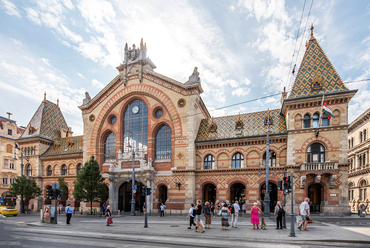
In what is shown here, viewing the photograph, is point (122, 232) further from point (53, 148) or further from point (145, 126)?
point (53, 148)

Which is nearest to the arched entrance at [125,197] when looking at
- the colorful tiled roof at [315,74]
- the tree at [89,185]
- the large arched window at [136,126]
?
the tree at [89,185]

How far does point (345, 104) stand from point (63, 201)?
139 feet

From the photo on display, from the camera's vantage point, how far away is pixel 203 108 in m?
37.8

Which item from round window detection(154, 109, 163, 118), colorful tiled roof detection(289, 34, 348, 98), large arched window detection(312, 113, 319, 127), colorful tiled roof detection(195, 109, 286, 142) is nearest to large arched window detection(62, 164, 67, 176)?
round window detection(154, 109, 163, 118)

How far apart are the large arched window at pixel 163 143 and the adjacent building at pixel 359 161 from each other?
2842 centimetres

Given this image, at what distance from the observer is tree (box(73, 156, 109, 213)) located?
31.7 meters

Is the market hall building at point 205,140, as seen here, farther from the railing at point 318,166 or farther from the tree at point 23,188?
the tree at point 23,188

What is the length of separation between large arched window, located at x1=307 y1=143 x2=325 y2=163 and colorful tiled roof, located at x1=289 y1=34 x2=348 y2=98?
5702 mm

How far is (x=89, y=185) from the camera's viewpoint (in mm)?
31656

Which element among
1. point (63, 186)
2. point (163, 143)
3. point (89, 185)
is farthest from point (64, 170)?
point (163, 143)

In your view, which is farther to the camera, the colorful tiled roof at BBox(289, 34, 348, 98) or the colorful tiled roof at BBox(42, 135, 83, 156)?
the colorful tiled roof at BBox(42, 135, 83, 156)

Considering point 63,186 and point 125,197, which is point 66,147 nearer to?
point 63,186

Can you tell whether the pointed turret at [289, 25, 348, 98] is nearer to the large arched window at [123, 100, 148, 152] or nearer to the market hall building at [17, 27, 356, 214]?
the market hall building at [17, 27, 356, 214]

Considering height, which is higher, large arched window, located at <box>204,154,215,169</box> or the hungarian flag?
the hungarian flag
